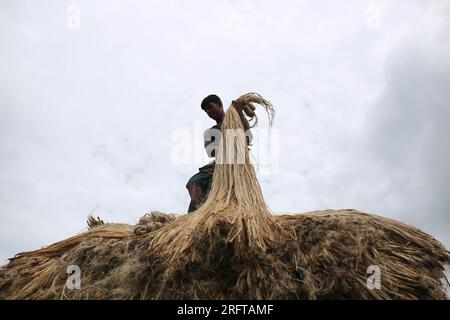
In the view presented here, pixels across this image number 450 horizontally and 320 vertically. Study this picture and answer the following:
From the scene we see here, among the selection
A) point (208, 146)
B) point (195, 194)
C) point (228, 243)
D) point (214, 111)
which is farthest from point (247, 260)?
point (214, 111)

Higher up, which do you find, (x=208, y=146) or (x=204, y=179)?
(x=208, y=146)

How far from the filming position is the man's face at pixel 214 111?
490 centimetres

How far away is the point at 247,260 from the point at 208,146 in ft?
6.98

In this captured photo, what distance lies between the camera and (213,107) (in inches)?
193

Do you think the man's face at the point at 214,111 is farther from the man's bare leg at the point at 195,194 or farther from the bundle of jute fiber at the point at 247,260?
the bundle of jute fiber at the point at 247,260

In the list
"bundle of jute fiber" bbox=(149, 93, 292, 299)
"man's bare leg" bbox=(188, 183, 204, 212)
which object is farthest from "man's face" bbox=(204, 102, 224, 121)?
"bundle of jute fiber" bbox=(149, 93, 292, 299)

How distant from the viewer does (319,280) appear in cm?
277

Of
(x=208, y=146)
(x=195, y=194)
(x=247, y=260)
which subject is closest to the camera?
(x=247, y=260)

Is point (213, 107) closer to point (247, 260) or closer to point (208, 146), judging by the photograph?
point (208, 146)

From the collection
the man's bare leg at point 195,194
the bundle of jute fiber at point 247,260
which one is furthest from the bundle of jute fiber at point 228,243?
the man's bare leg at point 195,194

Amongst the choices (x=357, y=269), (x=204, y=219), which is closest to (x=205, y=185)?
(x=204, y=219)
